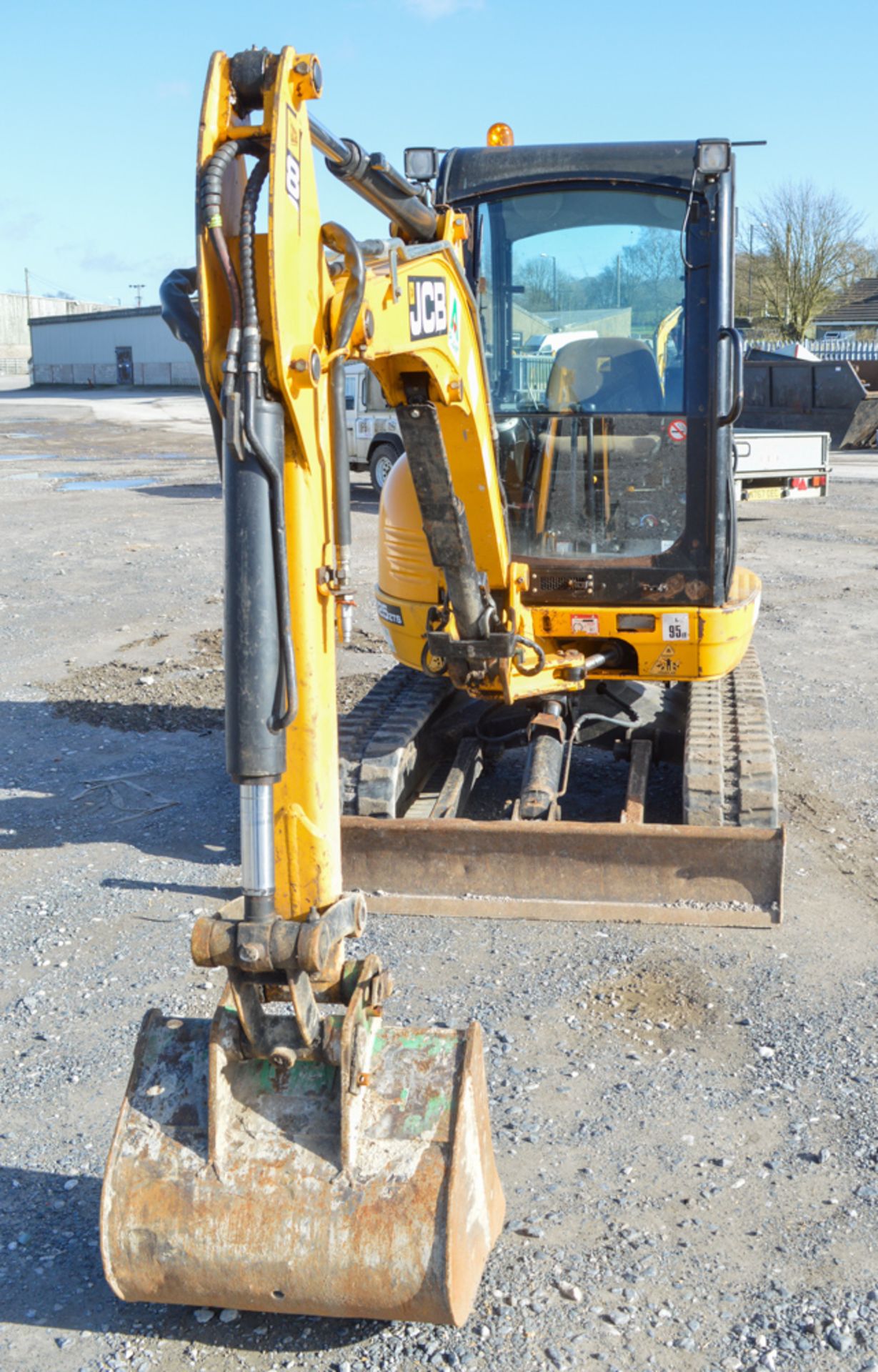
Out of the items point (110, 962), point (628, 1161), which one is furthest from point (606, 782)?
point (628, 1161)

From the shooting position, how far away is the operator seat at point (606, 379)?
5.64 meters

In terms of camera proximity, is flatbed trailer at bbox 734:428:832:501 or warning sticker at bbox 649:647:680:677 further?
flatbed trailer at bbox 734:428:832:501

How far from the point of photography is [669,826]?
5.30 m

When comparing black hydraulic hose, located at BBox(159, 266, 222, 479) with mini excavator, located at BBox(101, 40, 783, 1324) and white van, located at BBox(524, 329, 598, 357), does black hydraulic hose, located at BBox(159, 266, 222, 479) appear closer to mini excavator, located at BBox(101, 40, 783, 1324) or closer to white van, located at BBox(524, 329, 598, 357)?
mini excavator, located at BBox(101, 40, 783, 1324)

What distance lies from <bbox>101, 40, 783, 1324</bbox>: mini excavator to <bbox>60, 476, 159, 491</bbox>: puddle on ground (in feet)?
50.0

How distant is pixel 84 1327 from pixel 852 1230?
75.8 inches

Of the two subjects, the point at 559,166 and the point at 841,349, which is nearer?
the point at 559,166

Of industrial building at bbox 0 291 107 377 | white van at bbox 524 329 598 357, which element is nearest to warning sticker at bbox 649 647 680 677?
white van at bbox 524 329 598 357

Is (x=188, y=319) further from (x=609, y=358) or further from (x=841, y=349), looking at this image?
(x=841, y=349)

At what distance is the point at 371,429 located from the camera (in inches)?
737

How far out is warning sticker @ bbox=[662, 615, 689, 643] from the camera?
18.7 feet

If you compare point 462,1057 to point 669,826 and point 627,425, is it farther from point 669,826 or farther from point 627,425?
point 627,425

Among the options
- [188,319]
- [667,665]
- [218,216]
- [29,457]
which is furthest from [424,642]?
[29,457]

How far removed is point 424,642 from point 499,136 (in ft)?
7.68
